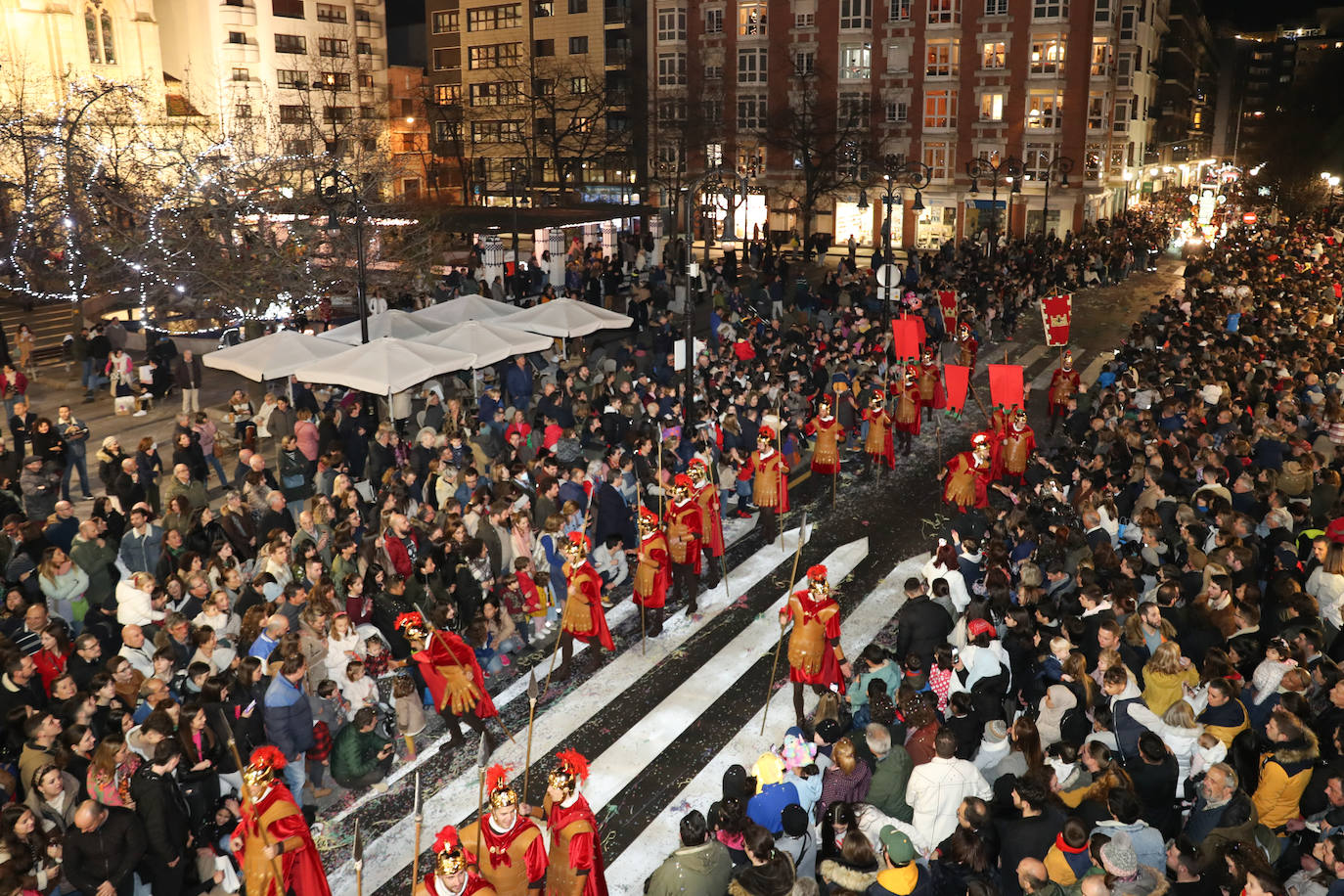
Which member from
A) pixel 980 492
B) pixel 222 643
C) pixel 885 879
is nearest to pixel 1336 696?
pixel 885 879

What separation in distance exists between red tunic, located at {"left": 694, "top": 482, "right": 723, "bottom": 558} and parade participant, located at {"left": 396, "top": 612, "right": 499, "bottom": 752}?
3460mm

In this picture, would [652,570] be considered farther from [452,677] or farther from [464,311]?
[464,311]

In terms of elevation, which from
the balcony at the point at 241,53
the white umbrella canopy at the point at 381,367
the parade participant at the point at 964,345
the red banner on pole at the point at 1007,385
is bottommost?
the parade participant at the point at 964,345

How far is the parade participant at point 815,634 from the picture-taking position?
9.39 m

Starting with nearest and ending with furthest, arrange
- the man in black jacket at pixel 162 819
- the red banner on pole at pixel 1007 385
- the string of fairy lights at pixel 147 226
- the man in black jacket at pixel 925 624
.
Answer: the man in black jacket at pixel 162 819 < the man in black jacket at pixel 925 624 < the red banner on pole at pixel 1007 385 < the string of fairy lights at pixel 147 226

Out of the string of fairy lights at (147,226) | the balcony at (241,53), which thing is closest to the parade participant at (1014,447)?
the string of fairy lights at (147,226)

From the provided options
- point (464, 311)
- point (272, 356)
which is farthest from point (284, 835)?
point (464, 311)

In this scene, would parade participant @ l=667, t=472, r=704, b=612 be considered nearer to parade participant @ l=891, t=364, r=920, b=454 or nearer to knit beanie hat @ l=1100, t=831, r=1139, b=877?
knit beanie hat @ l=1100, t=831, r=1139, b=877

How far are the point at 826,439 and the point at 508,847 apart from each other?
9528 mm

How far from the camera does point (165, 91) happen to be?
53531mm

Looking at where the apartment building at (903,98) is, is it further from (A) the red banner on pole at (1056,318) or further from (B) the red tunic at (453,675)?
(B) the red tunic at (453,675)

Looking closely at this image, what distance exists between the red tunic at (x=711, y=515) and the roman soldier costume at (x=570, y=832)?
5.35 m

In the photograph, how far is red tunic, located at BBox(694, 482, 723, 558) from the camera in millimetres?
12078

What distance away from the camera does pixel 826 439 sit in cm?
1514
